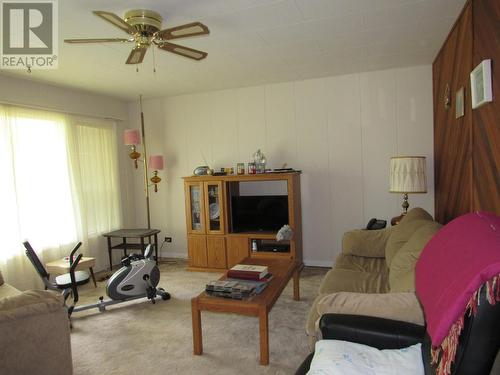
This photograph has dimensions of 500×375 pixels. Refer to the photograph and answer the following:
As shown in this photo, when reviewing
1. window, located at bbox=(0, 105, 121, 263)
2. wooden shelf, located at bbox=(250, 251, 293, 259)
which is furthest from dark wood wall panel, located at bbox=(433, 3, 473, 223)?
window, located at bbox=(0, 105, 121, 263)

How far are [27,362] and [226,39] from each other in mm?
2652

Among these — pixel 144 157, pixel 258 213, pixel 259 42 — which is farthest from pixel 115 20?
pixel 144 157

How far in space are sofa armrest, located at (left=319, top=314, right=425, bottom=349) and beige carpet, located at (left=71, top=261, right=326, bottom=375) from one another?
2.67 ft

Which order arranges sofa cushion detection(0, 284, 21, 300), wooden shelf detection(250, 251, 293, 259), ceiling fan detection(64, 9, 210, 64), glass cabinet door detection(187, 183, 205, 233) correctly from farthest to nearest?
1. glass cabinet door detection(187, 183, 205, 233)
2. wooden shelf detection(250, 251, 293, 259)
3. sofa cushion detection(0, 284, 21, 300)
4. ceiling fan detection(64, 9, 210, 64)

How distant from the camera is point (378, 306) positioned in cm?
171

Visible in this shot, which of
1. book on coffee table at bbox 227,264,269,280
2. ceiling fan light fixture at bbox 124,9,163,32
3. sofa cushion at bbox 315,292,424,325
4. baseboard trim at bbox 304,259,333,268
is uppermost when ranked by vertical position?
ceiling fan light fixture at bbox 124,9,163,32

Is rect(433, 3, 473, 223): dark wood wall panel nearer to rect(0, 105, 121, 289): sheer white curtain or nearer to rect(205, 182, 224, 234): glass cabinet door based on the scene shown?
rect(205, 182, 224, 234): glass cabinet door

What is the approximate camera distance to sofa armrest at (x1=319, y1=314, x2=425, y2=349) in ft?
4.98

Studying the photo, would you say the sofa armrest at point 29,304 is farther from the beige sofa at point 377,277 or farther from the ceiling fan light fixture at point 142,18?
the ceiling fan light fixture at point 142,18

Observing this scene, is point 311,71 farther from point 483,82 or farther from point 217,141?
point 483,82

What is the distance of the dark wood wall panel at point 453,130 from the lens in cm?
257

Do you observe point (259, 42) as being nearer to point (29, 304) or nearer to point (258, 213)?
point (258, 213)

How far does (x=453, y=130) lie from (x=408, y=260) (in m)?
1.59

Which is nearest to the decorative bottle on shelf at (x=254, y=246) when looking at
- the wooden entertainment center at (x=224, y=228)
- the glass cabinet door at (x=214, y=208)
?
the wooden entertainment center at (x=224, y=228)
